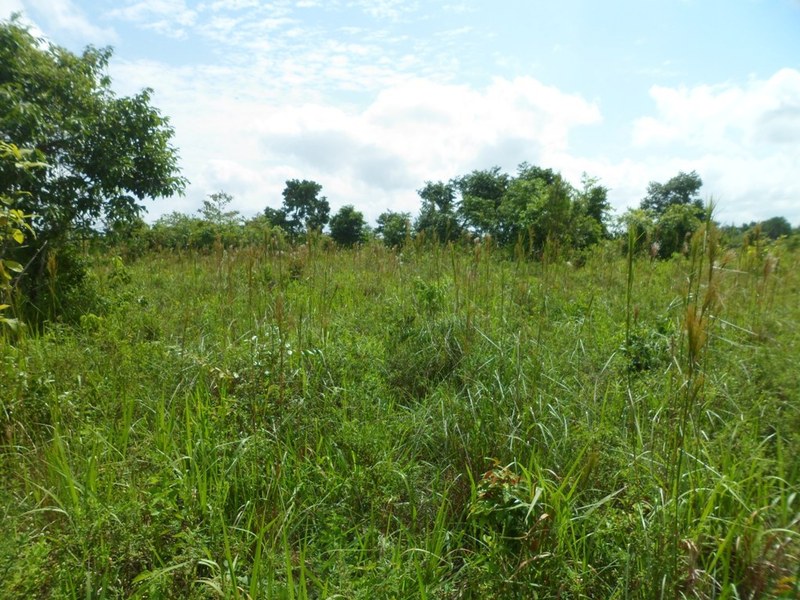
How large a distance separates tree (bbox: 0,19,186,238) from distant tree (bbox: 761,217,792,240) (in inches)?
250

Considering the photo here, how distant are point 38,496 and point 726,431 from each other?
3135 millimetres

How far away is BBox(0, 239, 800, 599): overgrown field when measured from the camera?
6.11 ft

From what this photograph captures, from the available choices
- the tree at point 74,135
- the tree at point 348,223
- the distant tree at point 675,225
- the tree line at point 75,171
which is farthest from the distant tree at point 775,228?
Answer: the tree at point 348,223

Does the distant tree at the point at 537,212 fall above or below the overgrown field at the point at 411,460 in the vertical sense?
above

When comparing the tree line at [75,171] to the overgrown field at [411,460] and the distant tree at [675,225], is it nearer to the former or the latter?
the overgrown field at [411,460]

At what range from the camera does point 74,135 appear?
5.36 meters

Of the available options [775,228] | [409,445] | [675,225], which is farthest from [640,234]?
[675,225]

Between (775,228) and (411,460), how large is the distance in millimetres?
5587

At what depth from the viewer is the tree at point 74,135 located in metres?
5.00

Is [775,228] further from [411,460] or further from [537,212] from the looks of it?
[411,460]

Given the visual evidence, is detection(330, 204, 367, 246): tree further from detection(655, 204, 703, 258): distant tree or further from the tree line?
the tree line

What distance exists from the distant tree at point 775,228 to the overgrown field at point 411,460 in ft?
4.47

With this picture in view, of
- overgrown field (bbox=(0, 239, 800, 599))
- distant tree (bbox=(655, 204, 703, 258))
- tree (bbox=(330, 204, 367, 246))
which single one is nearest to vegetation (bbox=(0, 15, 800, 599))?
overgrown field (bbox=(0, 239, 800, 599))

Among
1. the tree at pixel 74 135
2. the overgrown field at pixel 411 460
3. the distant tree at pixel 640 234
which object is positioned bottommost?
the overgrown field at pixel 411 460
